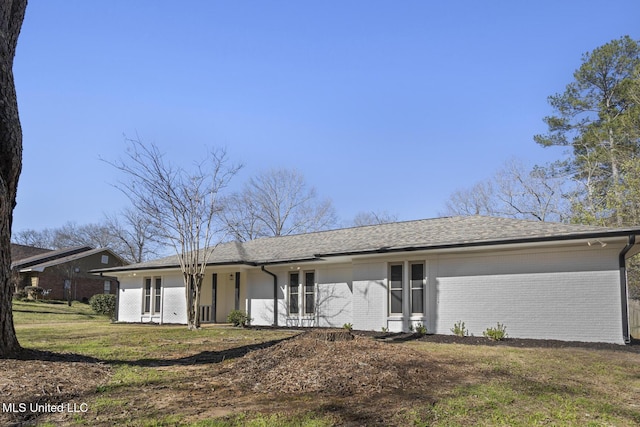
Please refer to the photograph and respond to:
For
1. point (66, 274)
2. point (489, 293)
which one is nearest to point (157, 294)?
point (489, 293)

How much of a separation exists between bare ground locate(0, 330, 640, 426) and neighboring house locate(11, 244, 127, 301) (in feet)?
113

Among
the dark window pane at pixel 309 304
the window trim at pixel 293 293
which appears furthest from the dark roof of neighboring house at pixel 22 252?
the dark window pane at pixel 309 304

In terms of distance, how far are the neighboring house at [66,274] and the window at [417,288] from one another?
102 feet

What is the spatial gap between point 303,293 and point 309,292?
0.23 m

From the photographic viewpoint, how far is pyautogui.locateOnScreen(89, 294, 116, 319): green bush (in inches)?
1000

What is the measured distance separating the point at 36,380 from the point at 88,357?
270cm

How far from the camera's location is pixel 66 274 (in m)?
39.3

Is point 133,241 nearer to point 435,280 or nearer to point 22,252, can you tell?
point 22,252

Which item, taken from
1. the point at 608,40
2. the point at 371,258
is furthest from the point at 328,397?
the point at 608,40

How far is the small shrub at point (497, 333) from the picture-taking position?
12.5m

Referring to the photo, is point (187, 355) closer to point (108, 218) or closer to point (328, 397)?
point (328, 397)

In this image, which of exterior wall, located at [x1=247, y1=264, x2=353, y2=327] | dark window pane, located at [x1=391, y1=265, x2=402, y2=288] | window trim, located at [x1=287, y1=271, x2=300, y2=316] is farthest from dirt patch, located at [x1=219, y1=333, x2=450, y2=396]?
window trim, located at [x1=287, y1=271, x2=300, y2=316]

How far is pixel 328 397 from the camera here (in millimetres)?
5727

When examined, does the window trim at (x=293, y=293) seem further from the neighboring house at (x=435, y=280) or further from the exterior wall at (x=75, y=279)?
the exterior wall at (x=75, y=279)
